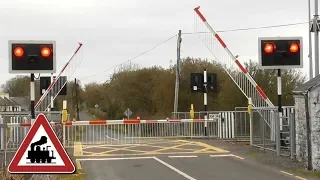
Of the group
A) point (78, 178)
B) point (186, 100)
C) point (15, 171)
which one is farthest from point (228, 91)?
point (15, 171)

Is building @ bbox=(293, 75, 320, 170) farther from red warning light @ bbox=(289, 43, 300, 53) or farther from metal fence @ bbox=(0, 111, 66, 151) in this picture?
metal fence @ bbox=(0, 111, 66, 151)

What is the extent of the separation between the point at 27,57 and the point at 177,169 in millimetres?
5436

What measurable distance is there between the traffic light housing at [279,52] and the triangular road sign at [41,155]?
8893mm

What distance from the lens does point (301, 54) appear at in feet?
48.2

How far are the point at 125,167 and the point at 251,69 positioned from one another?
26.1m

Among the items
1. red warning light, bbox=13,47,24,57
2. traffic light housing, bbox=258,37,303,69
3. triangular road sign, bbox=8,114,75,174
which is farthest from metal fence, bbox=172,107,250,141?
triangular road sign, bbox=8,114,75,174

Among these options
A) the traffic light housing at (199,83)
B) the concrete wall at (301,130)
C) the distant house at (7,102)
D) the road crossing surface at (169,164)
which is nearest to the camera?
the road crossing surface at (169,164)

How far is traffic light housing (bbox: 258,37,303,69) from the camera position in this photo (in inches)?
576

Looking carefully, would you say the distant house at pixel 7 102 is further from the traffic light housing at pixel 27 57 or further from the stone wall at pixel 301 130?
the traffic light housing at pixel 27 57

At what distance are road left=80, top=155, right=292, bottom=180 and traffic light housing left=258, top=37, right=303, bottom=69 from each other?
10.3 feet

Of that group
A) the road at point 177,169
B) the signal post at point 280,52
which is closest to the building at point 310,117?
the road at point 177,169

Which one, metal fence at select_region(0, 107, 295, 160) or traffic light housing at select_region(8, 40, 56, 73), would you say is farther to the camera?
metal fence at select_region(0, 107, 295, 160)

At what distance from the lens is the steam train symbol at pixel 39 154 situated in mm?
7078

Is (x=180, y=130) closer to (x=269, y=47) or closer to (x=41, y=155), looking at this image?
(x=269, y=47)
